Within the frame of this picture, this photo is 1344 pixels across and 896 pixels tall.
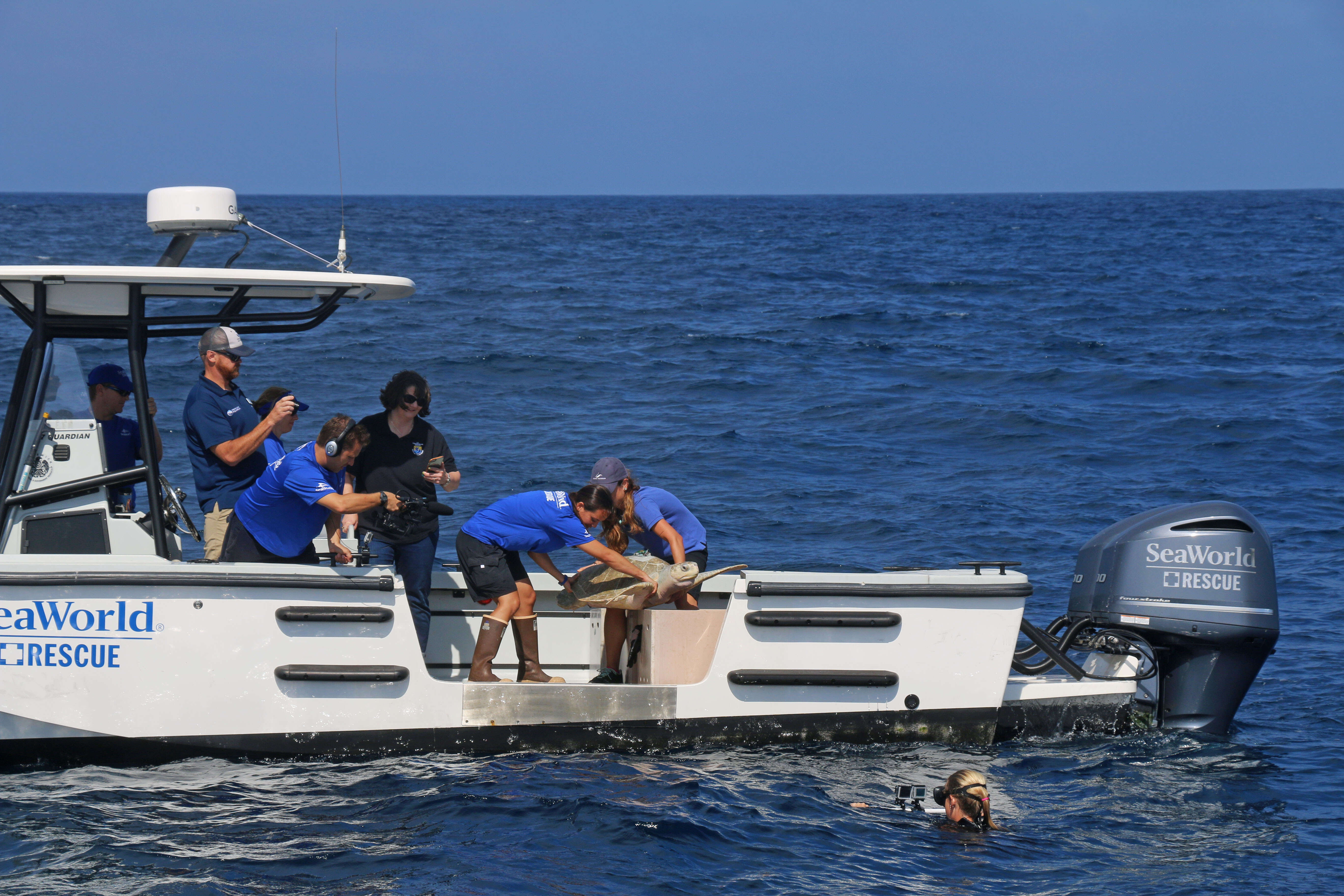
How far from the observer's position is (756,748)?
21.6ft

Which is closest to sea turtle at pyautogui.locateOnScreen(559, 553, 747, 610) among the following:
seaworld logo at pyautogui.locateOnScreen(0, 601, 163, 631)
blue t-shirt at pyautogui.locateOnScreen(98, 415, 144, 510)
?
seaworld logo at pyautogui.locateOnScreen(0, 601, 163, 631)

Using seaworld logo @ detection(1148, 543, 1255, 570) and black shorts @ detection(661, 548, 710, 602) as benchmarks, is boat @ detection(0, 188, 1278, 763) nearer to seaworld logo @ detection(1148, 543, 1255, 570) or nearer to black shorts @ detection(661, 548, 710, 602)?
seaworld logo @ detection(1148, 543, 1255, 570)

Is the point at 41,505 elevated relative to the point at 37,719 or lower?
elevated

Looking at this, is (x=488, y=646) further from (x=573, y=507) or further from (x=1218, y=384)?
(x=1218, y=384)

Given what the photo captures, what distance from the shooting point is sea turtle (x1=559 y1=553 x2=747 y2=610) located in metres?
6.71

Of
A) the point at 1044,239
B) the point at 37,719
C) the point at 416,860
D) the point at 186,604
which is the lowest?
the point at 416,860

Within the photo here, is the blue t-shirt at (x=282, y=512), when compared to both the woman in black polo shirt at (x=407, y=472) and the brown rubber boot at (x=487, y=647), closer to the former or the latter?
the woman in black polo shirt at (x=407, y=472)

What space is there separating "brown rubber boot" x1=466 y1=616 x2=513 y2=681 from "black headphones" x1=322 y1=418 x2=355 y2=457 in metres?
1.28

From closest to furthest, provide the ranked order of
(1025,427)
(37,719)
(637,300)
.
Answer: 1. (37,719)
2. (1025,427)
3. (637,300)

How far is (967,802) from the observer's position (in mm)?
5703

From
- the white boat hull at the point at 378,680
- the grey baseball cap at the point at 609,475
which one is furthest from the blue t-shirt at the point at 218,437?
the grey baseball cap at the point at 609,475

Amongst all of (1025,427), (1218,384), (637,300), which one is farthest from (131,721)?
(637,300)

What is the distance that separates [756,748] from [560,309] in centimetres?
2153

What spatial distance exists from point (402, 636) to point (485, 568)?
679mm
